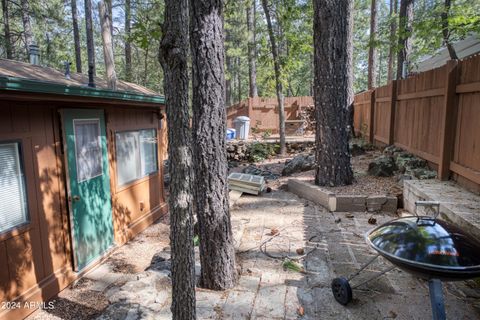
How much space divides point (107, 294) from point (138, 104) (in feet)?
10.3

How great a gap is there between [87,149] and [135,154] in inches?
55.5

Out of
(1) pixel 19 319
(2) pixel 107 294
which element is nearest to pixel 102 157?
(2) pixel 107 294

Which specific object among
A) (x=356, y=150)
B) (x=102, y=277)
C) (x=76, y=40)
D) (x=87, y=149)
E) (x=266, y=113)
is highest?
(x=76, y=40)

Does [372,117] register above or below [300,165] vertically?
above

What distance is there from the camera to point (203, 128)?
9.87 ft

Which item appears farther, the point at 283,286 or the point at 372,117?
the point at 372,117

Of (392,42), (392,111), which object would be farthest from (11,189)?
(392,42)

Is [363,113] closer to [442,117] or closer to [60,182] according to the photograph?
[442,117]

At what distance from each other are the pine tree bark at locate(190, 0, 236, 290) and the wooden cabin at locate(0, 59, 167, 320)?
1614 millimetres

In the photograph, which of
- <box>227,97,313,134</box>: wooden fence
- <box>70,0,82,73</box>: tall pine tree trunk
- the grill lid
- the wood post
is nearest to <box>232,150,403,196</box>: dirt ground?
the wood post

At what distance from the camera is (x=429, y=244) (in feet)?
6.50

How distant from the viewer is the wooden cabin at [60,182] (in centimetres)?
330

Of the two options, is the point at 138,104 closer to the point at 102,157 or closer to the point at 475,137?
the point at 102,157

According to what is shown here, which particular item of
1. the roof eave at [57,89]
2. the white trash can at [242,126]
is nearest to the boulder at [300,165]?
the roof eave at [57,89]
